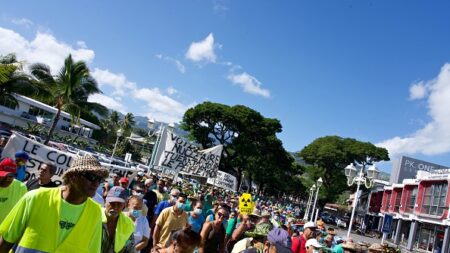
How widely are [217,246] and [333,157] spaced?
54.2 meters

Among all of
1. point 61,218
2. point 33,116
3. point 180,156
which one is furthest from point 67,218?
point 33,116

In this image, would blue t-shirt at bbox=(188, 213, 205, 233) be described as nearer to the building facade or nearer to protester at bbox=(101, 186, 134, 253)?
protester at bbox=(101, 186, 134, 253)

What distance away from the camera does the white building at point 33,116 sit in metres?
44.7

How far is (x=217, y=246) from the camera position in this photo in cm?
612

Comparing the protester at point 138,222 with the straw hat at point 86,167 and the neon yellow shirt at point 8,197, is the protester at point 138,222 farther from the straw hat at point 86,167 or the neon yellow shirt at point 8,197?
the straw hat at point 86,167

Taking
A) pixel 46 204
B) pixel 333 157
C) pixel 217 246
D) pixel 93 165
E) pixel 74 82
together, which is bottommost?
pixel 217 246

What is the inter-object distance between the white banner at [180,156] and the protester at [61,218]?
12768 millimetres

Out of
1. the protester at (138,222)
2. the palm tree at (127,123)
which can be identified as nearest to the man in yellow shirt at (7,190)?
the protester at (138,222)

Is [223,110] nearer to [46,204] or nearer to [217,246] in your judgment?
[217,246]

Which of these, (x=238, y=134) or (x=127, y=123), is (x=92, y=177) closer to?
(x=238, y=134)

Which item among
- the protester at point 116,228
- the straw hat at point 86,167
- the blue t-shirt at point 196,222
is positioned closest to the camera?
the straw hat at point 86,167

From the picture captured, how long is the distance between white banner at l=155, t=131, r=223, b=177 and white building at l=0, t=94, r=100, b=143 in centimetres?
2990

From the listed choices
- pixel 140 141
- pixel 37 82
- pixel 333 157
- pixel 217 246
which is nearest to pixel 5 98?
pixel 37 82

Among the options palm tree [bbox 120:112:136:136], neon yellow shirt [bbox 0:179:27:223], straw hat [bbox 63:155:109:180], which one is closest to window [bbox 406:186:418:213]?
neon yellow shirt [bbox 0:179:27:223]
